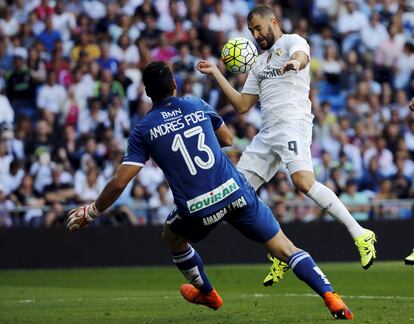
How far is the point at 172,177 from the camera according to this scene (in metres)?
9.54

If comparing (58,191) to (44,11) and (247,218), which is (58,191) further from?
(247,218)

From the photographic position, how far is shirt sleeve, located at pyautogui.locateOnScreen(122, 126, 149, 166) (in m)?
9.52

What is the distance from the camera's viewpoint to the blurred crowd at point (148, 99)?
20.4 meters

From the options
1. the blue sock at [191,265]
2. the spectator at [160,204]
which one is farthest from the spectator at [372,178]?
the blue sock at [191,265]

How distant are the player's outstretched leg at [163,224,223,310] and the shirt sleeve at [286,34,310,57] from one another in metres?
2.38

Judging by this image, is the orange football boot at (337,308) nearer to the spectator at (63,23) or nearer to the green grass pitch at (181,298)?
the green grass pitch at (181,298)

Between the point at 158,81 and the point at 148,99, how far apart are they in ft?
40.9

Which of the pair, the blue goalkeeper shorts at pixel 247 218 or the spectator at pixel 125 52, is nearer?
the blue goalkeeper shorts at pixel 247 218

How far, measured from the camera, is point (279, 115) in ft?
39.6

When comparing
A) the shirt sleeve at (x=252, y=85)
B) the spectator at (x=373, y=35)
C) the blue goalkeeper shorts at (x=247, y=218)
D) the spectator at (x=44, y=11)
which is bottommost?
the spectator at (x=373, y=35)

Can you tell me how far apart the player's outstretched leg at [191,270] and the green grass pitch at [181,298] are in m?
0.16

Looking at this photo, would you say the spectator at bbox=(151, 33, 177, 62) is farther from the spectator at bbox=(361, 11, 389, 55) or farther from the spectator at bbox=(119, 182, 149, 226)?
the spectator at bbox=(361, 11, 389, 55)

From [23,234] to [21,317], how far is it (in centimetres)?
884

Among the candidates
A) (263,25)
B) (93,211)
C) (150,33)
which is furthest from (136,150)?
(150,33)
